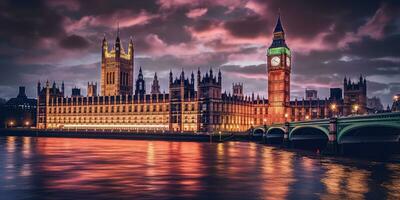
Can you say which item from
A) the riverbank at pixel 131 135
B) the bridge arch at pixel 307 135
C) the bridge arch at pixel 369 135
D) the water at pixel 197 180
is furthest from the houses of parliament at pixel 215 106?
the water at pixel 197 180

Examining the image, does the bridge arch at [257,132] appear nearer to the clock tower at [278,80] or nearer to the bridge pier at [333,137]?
the clock tower at [278,80]

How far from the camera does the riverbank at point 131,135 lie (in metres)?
140

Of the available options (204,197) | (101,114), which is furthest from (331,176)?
(101,114)

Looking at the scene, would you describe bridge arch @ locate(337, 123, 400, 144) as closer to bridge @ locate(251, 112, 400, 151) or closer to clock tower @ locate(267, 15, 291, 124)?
bridge @ locate(251, 112, 400, 151)

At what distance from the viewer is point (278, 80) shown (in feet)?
618

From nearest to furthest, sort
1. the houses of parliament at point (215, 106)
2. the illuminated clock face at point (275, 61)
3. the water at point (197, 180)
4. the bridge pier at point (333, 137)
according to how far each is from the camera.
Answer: the water at point (197, 180), the bridge pier at point (333, 137), the houses of parliament at point (215, 106), the illuminated clock face at point (275, 61)

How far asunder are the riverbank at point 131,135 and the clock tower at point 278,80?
4437 centimetres

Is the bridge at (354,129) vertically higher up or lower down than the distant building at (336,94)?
lower down

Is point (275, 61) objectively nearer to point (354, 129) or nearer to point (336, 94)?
point (336, 94)

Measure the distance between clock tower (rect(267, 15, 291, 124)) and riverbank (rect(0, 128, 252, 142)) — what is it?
44368mm

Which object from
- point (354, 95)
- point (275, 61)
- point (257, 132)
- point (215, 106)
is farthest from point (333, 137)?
point (275, 61)

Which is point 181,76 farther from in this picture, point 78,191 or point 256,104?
point 78,191

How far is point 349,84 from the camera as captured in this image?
176125 millimetres

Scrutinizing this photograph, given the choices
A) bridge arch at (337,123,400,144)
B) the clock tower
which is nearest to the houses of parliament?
the clock tower
